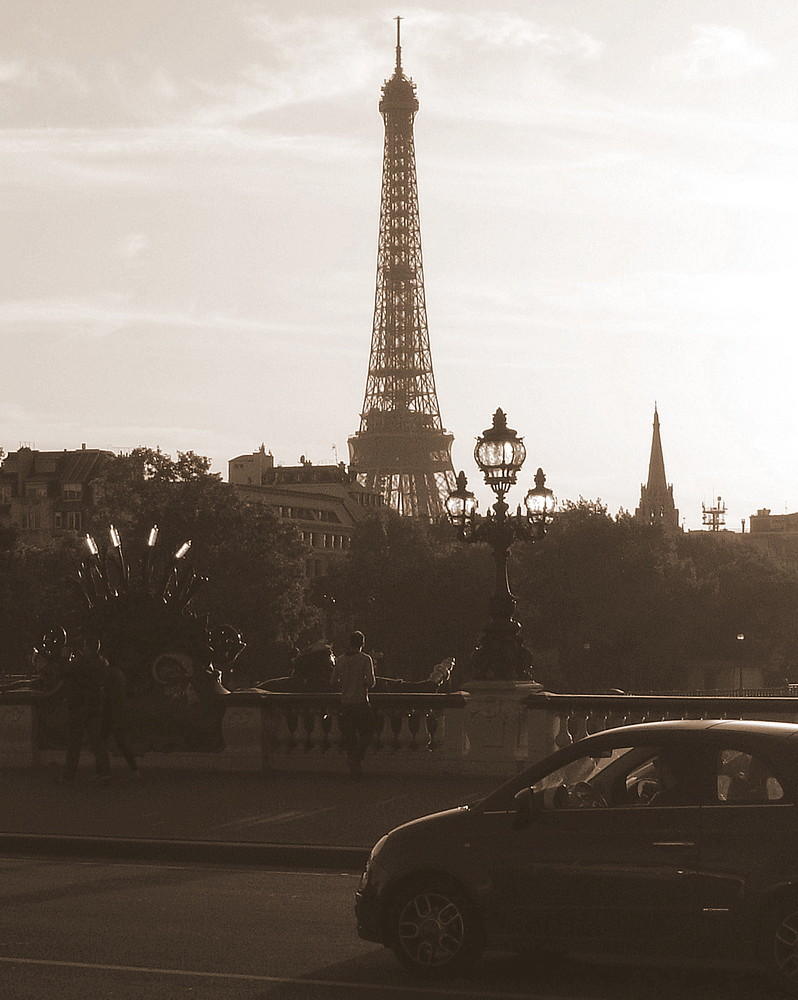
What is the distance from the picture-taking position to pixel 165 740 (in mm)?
24906

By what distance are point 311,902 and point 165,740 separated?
35.3ft

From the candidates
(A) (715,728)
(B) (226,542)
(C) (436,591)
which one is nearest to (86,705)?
(A) (715,728)

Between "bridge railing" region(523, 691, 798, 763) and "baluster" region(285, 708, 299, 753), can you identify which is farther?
"baluster" region(285, 708, 299, 753)

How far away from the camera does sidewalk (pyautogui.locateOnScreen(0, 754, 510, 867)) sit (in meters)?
17.5

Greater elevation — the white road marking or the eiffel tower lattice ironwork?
the eiffel tower lattice ironwork

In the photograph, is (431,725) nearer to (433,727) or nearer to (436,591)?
(433,727)

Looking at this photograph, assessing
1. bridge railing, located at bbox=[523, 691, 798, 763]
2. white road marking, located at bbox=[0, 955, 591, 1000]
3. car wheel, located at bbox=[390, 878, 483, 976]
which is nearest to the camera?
white road marking, located at bbox=[0, 955, 591, 1000]

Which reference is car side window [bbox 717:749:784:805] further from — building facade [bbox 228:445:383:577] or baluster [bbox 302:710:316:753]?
building facade [bbox 228:445:383:577]

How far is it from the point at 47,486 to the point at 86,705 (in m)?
130

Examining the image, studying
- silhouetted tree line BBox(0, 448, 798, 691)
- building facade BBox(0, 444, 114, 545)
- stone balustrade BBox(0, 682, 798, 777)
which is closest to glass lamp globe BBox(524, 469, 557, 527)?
stone balustrade BBox(0, 682, 798, 777)

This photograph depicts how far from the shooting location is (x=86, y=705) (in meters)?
23.2

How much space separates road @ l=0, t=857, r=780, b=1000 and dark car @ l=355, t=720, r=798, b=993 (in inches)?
12.3

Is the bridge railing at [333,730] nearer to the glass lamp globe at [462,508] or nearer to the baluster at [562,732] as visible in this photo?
the baluster at [562,732]

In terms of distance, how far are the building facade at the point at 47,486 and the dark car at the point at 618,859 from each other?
135141mm
